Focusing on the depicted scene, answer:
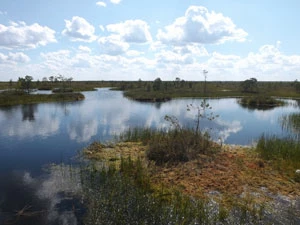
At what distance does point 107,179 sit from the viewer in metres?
12.0

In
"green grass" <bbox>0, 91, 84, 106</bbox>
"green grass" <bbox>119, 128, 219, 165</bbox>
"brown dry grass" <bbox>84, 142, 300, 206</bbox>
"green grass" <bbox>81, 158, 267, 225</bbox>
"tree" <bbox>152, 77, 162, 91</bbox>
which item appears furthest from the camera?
"tree" <bbox>152, 77, 162, 91</bbox>

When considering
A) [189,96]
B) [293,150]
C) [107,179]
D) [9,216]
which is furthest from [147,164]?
[189,96]

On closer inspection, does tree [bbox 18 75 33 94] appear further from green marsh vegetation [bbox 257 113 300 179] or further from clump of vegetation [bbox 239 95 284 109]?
green marsh vegetation [bbox 257 113 300 179]

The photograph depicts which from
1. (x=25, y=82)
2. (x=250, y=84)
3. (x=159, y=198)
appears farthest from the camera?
(x=250, y=84)

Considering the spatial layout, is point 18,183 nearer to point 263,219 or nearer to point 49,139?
point 49,139

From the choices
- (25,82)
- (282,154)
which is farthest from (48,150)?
(25,82)

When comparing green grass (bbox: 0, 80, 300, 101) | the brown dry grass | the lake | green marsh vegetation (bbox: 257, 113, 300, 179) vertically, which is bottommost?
the lake

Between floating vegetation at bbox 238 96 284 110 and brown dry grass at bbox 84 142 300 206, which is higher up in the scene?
floating vegetation at bbox 238 96 284 110

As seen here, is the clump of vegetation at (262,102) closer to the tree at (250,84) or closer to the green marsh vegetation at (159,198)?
the tree at (250,84)

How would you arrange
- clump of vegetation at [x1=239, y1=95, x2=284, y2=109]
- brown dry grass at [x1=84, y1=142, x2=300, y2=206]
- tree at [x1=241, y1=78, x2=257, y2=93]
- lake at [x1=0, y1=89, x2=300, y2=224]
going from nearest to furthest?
lake at [x1=0, y1=89, x2=300, y2=224] < brown dry grass at [x1=84, y1=142, x2=300, y2=206] < clump of vegetation at [x1=239, y1=95, x2=284, y2=109] < tree at [x1=241, y1=78, x2=257, y2=93]

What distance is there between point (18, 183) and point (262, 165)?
1319 centimetres

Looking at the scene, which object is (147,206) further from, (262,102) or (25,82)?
(25,82)

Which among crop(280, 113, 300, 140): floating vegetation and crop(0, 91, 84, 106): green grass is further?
crop(0, 91, 84, 106): green grass

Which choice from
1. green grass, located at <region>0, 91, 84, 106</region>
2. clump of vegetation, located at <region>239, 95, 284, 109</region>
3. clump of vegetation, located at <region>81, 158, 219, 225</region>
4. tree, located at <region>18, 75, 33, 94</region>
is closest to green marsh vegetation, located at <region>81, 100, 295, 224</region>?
clump of vegetation, located at <region>81, 158, 219, 225</region>
